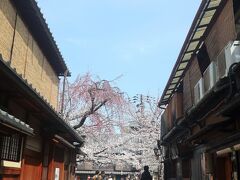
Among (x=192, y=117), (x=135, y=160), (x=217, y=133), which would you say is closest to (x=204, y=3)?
(x=217, y=133)

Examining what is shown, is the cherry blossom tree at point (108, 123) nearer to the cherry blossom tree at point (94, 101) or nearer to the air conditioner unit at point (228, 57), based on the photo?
the cherry blossom tree at point (94, 101)

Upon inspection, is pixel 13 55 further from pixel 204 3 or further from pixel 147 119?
pixel 147 119

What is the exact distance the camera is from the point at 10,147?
8.52 meters

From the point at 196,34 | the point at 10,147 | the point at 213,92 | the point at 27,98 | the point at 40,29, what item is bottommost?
the point at 10,147

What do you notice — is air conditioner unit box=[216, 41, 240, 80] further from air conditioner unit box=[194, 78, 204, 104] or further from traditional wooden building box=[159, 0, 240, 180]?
air conditioner unit box=[194, 78, 204, 104]

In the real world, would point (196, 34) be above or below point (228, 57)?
above

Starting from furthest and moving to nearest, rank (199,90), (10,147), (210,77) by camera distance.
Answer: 1. (199,90)
2. (210,77)
3. (10,147)

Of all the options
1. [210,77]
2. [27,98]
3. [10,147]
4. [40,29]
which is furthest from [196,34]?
[10,147]

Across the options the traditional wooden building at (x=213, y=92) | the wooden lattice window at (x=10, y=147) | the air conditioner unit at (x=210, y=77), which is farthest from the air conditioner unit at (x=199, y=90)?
the wooden lattice window at (x=10, y=147)

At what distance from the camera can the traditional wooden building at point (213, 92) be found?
8594 mm

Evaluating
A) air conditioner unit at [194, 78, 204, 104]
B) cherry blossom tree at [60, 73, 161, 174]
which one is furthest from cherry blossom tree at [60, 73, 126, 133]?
air conditioner unit at [194, 78, 204, 104]

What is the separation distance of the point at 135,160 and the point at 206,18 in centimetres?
3027

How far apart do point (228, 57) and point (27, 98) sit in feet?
17.5

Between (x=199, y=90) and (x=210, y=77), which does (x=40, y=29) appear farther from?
(x=210, y=77)
